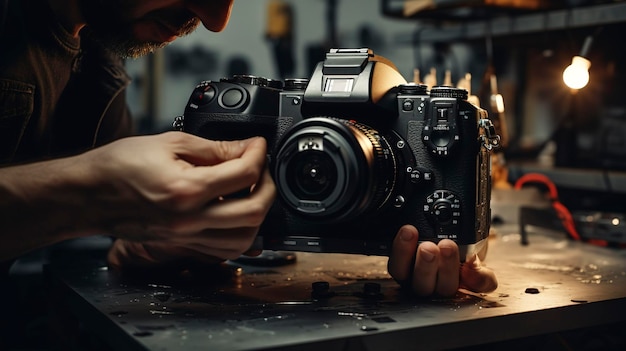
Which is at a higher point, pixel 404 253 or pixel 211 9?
pixel 211 9

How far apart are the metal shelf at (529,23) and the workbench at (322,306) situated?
0.41 meters

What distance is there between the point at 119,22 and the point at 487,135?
0.48 meters

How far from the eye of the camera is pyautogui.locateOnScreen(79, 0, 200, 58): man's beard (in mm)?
917

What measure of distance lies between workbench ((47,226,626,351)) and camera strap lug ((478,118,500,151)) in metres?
0.16

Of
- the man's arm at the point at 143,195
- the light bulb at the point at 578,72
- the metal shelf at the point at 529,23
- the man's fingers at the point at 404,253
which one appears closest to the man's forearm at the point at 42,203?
the man's arm at the point at 143,195

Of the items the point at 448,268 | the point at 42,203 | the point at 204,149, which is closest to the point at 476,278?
the point at 448,268

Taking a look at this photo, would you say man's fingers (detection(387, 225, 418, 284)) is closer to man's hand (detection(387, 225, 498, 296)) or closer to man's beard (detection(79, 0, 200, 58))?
man's hand (detection(387, 225, 498, 296))

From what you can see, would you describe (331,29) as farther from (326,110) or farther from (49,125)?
(326,110)

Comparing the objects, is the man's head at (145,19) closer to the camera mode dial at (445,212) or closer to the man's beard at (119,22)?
the man's beard at (119,22)

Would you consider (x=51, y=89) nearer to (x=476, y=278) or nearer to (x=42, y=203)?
(x=42, y=203)

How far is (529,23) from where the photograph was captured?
4.19 feet

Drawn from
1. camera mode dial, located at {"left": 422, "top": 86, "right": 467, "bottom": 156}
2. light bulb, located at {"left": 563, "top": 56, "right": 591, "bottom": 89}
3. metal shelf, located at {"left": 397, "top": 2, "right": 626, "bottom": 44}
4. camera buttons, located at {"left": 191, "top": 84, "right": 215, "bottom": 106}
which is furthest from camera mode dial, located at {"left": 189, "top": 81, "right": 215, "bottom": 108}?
metal shelf, located at {"left": 397, "top": 2, "right": 626, "bottom": 44}

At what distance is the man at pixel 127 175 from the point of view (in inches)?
24.6

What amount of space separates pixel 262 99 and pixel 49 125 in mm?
417
